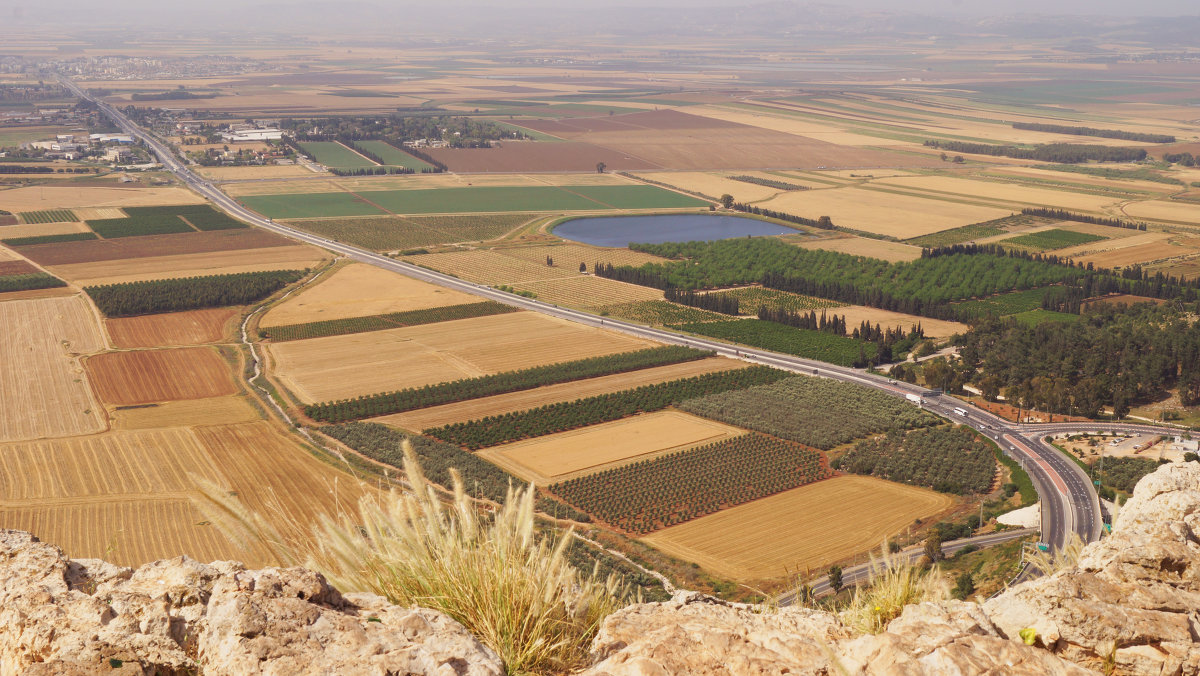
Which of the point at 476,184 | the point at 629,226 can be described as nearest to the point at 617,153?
the point at 476,184

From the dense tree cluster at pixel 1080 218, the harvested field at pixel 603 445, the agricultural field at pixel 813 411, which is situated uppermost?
the dense tree cluster at pixel 1080 218

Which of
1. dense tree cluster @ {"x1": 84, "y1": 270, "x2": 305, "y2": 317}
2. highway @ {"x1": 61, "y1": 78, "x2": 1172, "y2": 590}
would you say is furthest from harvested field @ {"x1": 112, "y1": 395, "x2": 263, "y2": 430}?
highway @ {"x1": 61, "y1": 78, "x2": 1172, "y2": 590}

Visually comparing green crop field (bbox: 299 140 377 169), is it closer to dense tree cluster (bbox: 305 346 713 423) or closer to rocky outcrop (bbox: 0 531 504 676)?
dense tree cluster (bbox: 305 346 713 423)

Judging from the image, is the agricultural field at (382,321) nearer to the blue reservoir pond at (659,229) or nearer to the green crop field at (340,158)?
the blue reservoir pond at (659,229)

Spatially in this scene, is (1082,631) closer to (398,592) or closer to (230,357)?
(398,592)

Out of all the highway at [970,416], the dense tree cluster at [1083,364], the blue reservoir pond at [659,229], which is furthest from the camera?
the blue reservoir pond at [659,229]

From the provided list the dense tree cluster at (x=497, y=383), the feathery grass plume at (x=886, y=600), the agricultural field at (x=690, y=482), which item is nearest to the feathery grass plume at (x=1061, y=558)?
the feathery grass plume at (x=886, y=600)

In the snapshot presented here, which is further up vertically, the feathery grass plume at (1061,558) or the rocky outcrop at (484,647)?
the rocky outcrop at (484,647)
